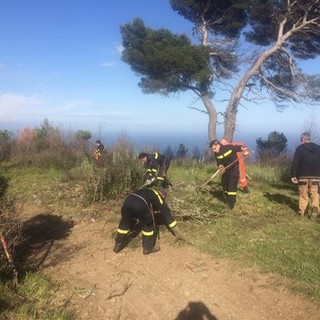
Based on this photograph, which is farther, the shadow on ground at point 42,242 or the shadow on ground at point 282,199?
the shadow on ground at point 282,199

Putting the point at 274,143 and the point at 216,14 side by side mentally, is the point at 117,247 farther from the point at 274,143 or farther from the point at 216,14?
A: the point at 274,143

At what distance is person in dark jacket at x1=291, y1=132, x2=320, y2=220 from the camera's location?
702 cm

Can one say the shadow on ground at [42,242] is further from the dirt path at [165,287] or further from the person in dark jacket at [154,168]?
the person in dark jacket at [154,168]

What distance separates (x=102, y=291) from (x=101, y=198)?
12.5ft

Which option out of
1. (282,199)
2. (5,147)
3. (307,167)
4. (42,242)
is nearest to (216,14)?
(282,199)

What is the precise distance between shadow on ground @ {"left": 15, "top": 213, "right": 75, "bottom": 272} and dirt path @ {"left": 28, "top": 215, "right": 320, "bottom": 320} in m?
0.05

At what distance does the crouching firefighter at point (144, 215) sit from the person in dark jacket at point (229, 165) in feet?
8.00

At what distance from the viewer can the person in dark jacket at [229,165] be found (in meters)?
8.02

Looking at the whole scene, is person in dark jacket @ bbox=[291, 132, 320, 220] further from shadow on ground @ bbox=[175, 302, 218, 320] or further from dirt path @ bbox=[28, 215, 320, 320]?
shadow on ground @ bbox=[175, 302, 218, 320]

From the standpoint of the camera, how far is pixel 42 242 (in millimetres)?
6418

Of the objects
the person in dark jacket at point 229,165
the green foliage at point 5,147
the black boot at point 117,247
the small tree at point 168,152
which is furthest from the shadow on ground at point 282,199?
the green foliage at point 5,147

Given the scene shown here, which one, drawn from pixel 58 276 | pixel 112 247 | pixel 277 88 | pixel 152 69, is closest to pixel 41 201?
pixel 112 247

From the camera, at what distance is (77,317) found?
417 cm

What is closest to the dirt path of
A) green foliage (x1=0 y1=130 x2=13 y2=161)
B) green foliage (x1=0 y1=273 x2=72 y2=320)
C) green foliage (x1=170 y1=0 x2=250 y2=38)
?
green foliage (x1=0 y1=273 x2=72 y2=320)
